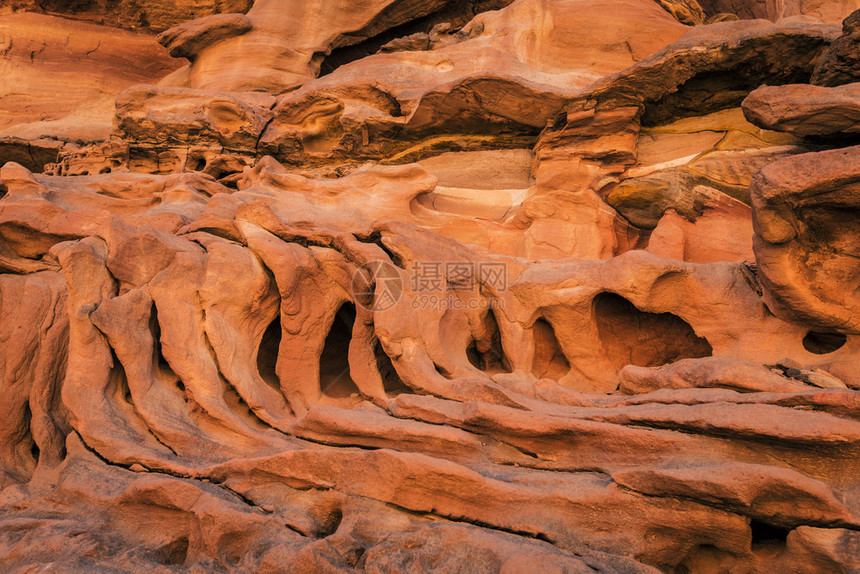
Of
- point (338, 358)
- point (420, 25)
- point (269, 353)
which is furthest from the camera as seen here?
point (420, 25)

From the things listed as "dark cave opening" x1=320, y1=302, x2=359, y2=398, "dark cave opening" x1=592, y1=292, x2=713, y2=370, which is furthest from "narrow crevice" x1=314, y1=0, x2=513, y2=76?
"dark cave opening" x1=592, y1=292, x2=713, y2=370

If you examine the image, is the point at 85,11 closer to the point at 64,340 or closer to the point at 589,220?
the point at 64,340

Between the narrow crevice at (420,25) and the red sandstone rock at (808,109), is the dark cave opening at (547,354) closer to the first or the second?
the red sandstone rock at (808,109)

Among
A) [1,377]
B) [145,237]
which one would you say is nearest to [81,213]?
[145,237]

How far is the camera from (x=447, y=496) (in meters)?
3.07

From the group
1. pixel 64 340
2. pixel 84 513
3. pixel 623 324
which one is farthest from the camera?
pixel 623 324

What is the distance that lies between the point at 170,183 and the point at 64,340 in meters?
2.33

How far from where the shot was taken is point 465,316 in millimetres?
4840

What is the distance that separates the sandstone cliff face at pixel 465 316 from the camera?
2.91 meters

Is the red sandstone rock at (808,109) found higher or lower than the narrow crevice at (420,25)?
higher

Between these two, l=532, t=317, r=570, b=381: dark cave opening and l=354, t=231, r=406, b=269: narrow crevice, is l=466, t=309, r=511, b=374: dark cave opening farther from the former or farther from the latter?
l=354, t=231, r=406, b=269: narrow crevice
